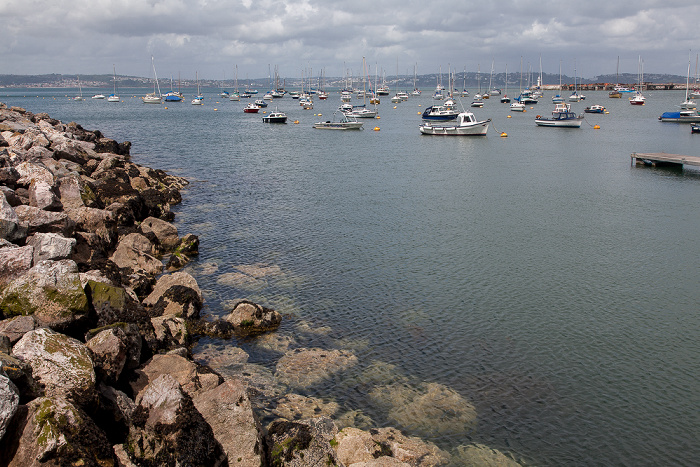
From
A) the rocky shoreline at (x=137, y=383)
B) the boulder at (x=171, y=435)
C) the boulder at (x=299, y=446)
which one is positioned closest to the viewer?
the rocky shoreline at (x=137, y=383)

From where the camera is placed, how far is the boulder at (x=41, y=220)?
1844cm

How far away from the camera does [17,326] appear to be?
11734mm

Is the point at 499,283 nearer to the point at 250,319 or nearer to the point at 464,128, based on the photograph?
the point at 250,319

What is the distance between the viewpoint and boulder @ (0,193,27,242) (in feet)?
53.9

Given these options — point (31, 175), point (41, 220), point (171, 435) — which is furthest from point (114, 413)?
point (31, 175)

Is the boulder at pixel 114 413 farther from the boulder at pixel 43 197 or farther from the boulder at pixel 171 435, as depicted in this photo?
the boulder at pixel 43 197

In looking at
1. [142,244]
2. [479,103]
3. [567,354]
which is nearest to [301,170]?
[142,244]

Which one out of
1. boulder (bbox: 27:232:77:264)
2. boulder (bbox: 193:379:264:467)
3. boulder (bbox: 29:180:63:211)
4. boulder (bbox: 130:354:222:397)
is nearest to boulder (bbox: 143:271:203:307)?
boulder (bbox: 27:232:77:264)

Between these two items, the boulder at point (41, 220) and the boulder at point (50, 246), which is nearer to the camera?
the boulder at point (50, 246)

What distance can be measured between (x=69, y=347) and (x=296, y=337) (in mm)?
7781

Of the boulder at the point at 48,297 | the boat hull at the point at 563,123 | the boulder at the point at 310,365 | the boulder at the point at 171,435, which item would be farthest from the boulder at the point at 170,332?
the boat hull at the point at 563,123

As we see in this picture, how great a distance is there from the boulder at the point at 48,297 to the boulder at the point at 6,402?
12.6 feet

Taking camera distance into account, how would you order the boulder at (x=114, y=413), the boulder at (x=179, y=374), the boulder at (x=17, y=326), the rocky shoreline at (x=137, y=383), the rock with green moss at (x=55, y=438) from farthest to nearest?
the boulder at (x=179, y=374)
the boulder at (x=17, y=326)
the boulder at (x=114, y=413)
the rocky shoreline at (x=137, y=383)
the rock with green moss at (x=55, y=438)

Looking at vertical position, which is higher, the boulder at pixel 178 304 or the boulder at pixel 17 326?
the boulder at pixel 17 326
